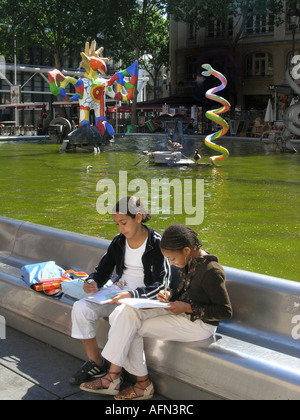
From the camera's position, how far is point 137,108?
43.0 m

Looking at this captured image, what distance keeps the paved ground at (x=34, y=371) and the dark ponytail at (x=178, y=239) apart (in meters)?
0.95

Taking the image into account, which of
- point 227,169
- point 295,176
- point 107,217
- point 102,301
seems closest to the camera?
point 102,301

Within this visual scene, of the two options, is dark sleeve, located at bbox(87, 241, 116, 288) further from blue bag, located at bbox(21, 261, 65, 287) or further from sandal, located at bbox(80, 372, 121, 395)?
sandal, located at bbox(80, 372, 121, 395)

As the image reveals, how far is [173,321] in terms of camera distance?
12.1 feet

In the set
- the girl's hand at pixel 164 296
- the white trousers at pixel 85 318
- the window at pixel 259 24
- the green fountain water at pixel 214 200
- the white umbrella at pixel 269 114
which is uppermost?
the window at pixel 259 24

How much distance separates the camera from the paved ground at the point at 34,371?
3652 mm

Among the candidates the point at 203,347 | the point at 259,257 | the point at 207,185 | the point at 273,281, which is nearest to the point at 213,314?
the point at 203,347

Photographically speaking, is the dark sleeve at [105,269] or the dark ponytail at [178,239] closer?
the dark ponytail at [178,239]

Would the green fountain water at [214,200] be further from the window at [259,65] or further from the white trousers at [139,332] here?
the window at [259,65]

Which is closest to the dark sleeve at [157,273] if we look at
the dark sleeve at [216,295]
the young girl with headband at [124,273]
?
the young girl with headband at [124,273]

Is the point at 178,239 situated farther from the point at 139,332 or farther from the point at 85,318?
the point at 85,318

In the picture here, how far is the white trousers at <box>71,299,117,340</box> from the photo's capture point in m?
3.88
